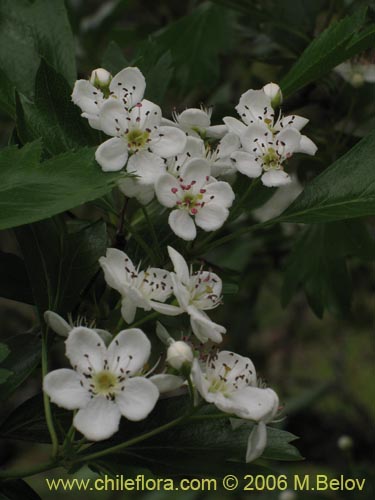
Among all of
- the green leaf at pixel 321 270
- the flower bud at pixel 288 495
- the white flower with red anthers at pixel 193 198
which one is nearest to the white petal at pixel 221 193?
the white flower with red anthers at pixel 193 198

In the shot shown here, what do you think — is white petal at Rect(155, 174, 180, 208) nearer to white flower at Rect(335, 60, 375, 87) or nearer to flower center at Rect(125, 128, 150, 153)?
flower center at Rect(125, 128, 150, 153)

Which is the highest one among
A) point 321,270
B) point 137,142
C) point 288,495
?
point 137,142

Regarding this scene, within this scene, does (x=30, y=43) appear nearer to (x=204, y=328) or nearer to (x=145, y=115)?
(x=145, y=115)

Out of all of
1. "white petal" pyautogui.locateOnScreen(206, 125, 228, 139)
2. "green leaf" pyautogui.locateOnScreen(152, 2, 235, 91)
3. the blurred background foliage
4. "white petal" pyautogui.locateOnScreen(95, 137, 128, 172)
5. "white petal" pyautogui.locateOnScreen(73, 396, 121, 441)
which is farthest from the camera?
"green leaf" pyautogui.locateOnScreen(152, 2, 235, 91)

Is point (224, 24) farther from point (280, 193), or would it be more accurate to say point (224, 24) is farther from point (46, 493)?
point (46, 493)

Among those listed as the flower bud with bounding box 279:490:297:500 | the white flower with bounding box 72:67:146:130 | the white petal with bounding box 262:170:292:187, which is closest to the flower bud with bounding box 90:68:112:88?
the white flower with bounding box 72:67:146:130

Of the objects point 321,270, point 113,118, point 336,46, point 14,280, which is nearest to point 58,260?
point 14,280
